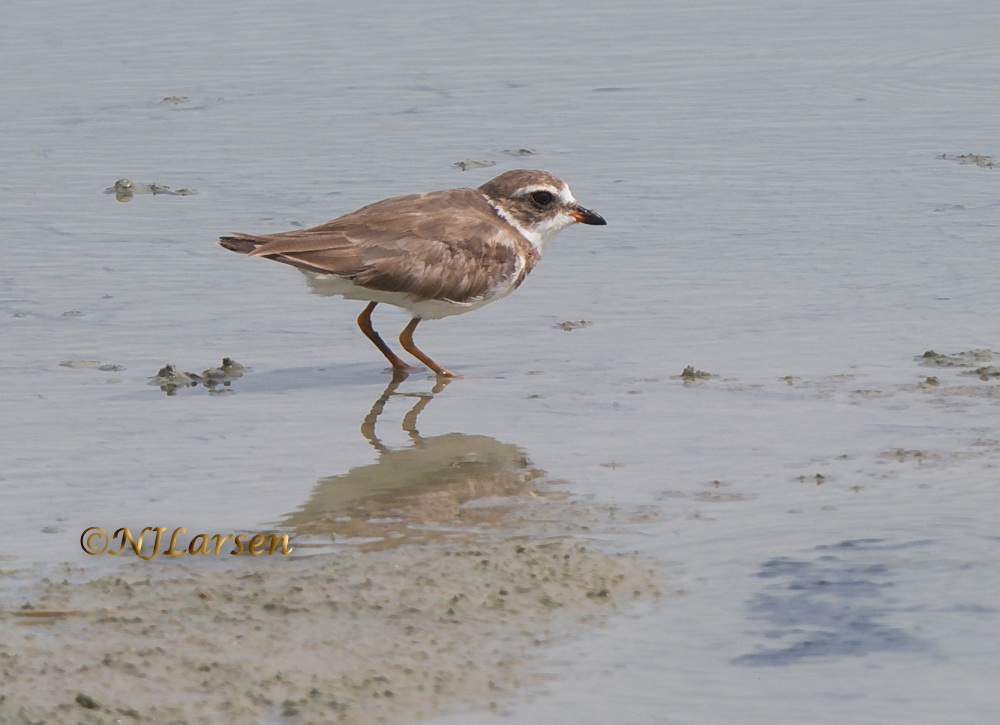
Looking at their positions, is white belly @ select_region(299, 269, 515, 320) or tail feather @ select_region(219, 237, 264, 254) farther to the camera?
white belly @ select_region(299, 269, 515, 320)

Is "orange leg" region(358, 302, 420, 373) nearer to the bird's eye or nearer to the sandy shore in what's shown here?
the bird's eye

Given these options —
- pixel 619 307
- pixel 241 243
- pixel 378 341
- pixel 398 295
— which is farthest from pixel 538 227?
pixel 241 243

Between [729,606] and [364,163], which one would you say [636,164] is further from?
[729,606]

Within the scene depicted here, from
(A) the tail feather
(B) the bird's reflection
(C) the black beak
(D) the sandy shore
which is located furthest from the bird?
(D) the sandy shore

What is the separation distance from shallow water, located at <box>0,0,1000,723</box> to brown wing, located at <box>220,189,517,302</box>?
538 mm

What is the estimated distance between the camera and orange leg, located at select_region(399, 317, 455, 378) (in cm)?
945

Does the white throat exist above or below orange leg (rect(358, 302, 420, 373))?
above

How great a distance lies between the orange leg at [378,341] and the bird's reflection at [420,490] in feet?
4.20

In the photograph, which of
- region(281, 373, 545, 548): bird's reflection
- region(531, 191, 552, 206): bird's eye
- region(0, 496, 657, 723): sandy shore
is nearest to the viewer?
region(0, 496, 657, 723): sandy shore

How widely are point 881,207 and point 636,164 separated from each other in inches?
91.1

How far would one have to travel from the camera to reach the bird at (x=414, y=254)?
9344mm

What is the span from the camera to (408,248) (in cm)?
959

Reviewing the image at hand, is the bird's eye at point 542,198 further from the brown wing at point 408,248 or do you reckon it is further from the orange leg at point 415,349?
the orange leg at point 415,349

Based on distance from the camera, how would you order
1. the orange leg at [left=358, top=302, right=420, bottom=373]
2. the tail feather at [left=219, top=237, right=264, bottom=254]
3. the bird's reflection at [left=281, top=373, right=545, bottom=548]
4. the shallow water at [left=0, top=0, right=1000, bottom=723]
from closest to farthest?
the shallow water at [left=0, top=0, right=1000, bottom=723] < the bird's reflection at [left=281, top=373, right=545, bottom=548] < the tail feather at [left=219, top=237, right=264, bottom=254] < the orange leg at [left=358, top=302, right=420, bottom=373]
